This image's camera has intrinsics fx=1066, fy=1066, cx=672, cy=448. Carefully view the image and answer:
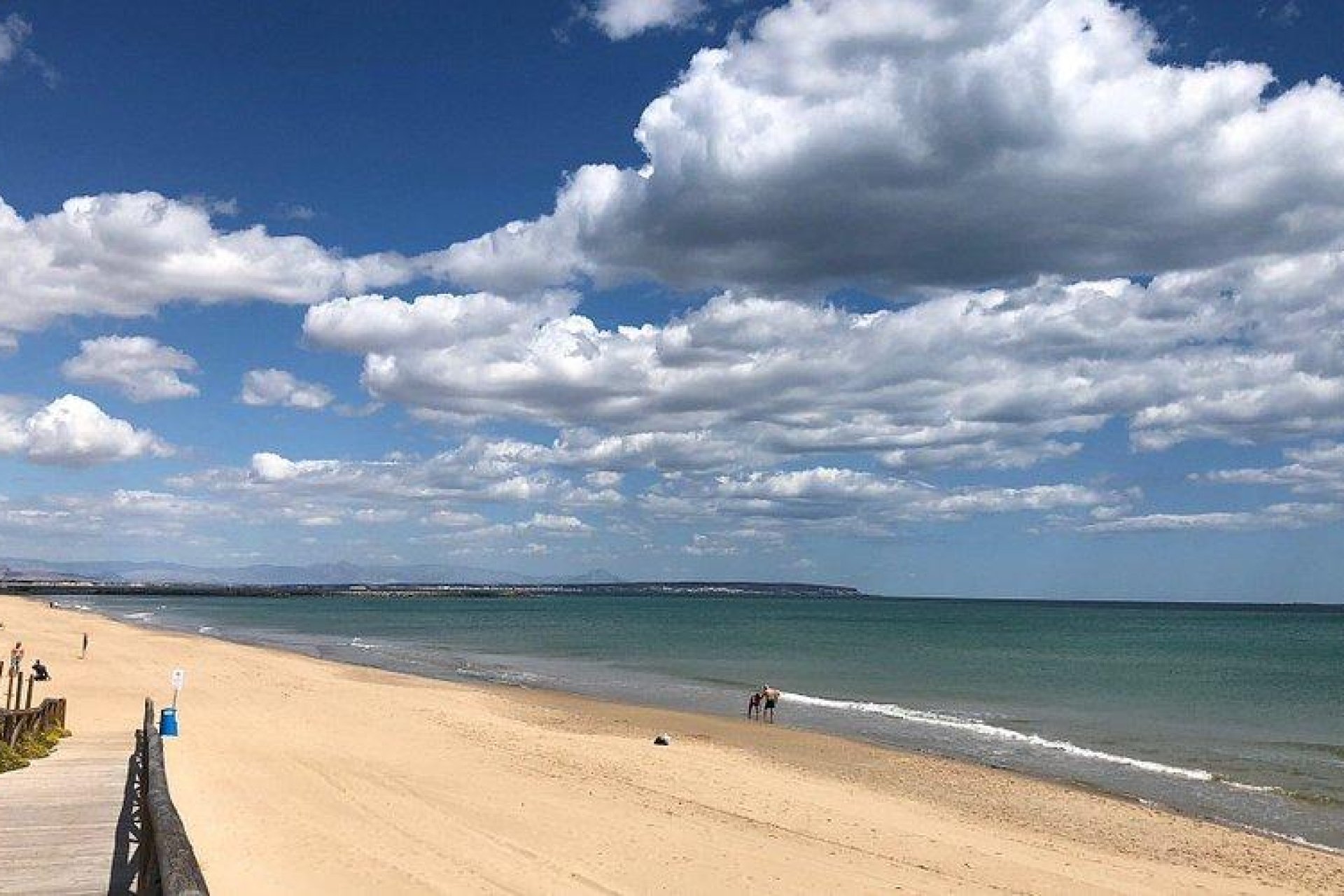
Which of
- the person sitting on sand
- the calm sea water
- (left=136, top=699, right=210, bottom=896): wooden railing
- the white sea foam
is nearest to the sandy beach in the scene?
(left=136, top=699, right=210, bottom=896): wooden railing

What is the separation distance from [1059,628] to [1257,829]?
427ft

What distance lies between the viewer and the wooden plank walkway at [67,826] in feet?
32.2

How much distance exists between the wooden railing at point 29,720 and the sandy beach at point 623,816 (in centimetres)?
119

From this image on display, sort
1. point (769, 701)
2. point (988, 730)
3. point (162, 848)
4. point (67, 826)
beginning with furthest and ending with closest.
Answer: point (769, 701) → point (988, 730) → point (67, 826) → point (162, 848)

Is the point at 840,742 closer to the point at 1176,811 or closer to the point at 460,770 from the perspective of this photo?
the point at 1176,811

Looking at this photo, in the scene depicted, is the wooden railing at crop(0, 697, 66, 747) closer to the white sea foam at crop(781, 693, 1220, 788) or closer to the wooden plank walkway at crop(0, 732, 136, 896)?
the wooden plank walkway at crop(0, 732, 136, 896)

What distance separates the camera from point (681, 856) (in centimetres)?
1450

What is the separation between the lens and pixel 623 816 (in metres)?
17.0

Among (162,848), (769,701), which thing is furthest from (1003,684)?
(162,848)

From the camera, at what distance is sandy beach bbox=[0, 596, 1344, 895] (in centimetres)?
1342

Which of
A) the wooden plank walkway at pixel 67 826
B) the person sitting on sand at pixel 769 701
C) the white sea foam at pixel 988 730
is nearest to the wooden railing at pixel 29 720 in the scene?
the wooden plank walkway at pixel 67 826

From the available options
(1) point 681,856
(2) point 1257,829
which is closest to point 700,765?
(1) point 681,856

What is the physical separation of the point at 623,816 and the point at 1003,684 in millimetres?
39292

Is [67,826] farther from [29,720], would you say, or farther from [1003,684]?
[1003,684]
